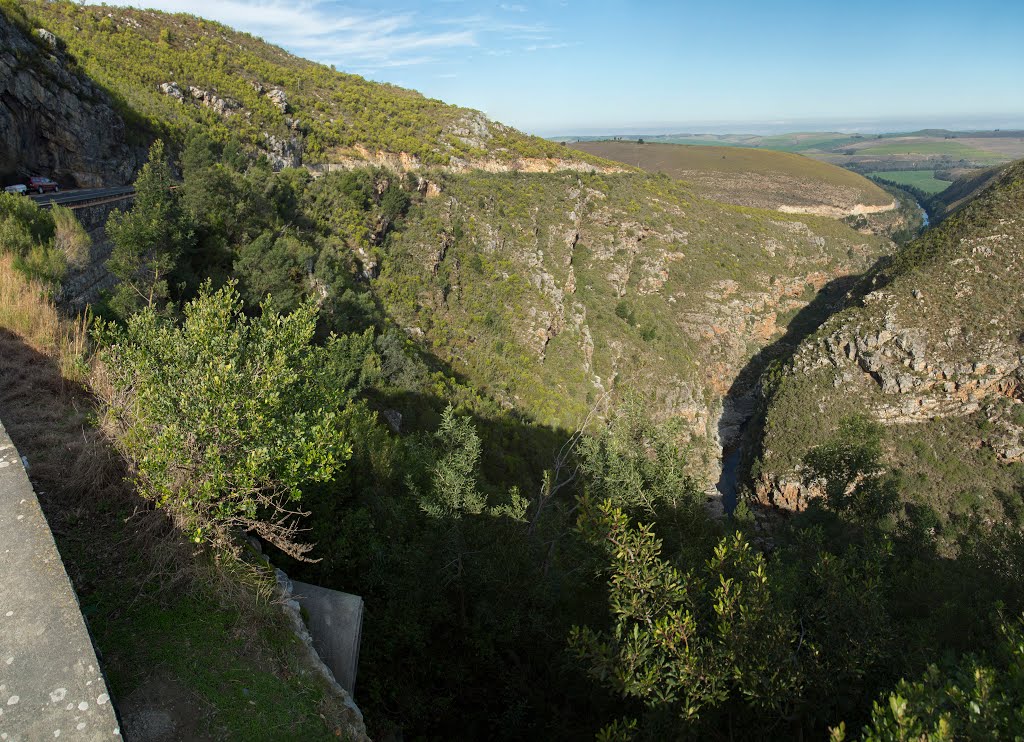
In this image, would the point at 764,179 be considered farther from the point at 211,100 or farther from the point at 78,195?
the point at 78,195

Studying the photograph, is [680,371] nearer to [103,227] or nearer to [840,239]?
[103,227]

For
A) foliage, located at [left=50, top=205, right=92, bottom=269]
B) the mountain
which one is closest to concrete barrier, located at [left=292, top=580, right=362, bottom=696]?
foliage, located at [left=50, top=205, right=92, bottom=269]

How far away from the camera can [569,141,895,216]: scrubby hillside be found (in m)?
89.3

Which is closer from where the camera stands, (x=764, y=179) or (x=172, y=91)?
(x=172, y=91)

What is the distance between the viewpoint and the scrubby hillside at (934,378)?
1284 inches

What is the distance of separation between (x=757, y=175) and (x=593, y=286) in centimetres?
7713

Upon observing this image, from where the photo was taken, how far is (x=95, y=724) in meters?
3.54

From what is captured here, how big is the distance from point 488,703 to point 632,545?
5.27m

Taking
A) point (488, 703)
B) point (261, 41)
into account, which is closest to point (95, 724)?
point (488, 703)

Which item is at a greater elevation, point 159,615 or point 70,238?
point 70,238

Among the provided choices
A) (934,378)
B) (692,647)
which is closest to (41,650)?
(692,647)

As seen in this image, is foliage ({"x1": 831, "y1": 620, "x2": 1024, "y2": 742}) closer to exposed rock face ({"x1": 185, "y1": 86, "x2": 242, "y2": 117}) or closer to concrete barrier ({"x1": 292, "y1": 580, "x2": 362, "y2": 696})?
concrete barrier ({"x1": 292, "y1": 580, "x2": 362, "y2": 696})

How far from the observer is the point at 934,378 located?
35.3 metres

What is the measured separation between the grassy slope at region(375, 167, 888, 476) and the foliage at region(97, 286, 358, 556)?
851 inches
